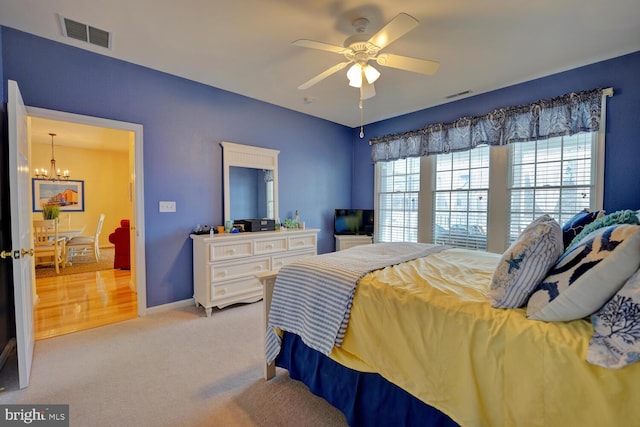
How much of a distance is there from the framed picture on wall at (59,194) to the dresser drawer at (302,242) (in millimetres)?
6114

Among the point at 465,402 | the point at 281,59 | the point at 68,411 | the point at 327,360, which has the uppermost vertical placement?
the point at 281,59

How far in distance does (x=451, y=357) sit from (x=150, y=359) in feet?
7.25

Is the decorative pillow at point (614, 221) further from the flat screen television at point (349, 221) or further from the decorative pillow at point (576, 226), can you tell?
the flat screen television at point (349, 221)

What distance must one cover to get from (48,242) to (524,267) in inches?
269

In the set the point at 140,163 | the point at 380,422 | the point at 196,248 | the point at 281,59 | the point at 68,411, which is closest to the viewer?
the point at 380,422

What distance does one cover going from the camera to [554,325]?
984 millimetres

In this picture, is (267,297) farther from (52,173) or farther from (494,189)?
(52,173)

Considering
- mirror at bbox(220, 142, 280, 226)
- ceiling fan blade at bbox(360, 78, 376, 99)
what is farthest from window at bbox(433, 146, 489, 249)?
mirror at bbox(220, 142, 280, 226)

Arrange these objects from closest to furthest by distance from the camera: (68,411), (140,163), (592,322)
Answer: (592,322) → (68,411) → (140,163)

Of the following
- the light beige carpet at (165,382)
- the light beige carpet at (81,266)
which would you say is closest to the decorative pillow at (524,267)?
the light beige carpet at (165,382)

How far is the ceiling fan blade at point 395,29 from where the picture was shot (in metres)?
1.64

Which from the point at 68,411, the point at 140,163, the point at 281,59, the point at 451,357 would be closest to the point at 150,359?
the point at 68,411

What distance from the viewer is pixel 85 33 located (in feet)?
7.72

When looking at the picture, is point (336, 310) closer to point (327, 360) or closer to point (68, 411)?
point (327, 360)
